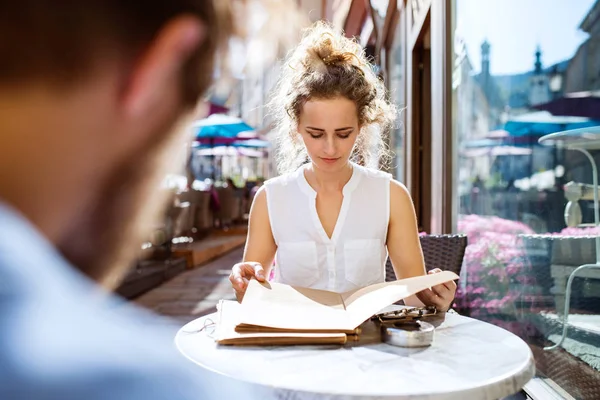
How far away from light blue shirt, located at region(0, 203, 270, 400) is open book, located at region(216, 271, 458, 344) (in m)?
0.59

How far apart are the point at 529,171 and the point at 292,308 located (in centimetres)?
132

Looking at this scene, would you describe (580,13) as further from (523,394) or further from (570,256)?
(523,394)

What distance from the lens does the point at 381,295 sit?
1.02 meters

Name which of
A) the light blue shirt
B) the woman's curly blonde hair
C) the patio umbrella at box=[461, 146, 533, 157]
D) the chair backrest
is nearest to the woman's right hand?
the woman's curly blonde hair

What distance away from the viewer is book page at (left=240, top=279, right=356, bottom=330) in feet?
3.04

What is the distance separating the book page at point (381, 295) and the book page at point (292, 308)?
2 cm

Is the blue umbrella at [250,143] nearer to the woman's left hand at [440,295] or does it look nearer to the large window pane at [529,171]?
the large window pane at [529,171]

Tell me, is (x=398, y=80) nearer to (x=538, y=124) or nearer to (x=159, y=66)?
(x=538, y=124)

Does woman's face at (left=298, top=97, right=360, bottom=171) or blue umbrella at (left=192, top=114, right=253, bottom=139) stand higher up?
blue umbrella at (left=192, top=114, right=253, bottom=139)

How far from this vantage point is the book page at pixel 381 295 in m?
0.96

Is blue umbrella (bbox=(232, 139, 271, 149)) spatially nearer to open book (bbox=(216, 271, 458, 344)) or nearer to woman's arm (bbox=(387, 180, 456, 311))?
woman's arm (bbox=(387, 180, 456, 311))

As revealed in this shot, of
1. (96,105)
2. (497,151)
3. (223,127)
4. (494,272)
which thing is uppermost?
(223,127)

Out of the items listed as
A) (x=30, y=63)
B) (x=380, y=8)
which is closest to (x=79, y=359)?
(x=30, y=63)

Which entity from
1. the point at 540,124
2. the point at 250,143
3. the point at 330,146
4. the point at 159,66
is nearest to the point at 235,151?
the point at 250,143
